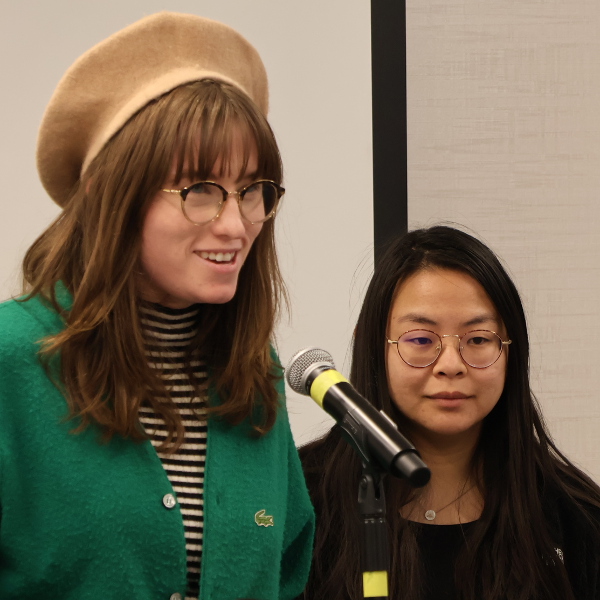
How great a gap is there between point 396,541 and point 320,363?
775mm

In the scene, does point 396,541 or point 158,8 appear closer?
point 396,541

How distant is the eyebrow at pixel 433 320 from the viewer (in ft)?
5.82

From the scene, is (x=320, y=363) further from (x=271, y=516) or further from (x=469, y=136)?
(x=469, y=136)

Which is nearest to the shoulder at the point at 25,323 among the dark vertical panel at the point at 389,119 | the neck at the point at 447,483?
the neck at the point at 447,483

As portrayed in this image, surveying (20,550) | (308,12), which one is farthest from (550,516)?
(308,12)

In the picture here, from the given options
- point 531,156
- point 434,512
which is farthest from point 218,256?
point 531,156

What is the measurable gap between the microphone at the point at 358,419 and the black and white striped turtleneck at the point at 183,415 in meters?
0.25

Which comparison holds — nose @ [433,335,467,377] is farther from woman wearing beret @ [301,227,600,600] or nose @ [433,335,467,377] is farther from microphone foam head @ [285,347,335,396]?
microphone foam head @ [285,347,335,396]

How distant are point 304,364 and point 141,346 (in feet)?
0.86

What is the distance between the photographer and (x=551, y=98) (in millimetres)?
2490

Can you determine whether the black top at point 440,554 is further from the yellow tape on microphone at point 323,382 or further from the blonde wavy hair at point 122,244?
the yellow tape on microphone at point 323,382

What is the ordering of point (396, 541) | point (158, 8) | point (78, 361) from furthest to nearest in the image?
point (158, 8) < point (396, 541) < point (78, 361)

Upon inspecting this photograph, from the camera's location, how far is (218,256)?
4.04 feet

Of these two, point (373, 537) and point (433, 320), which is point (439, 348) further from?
point (373, 537)
